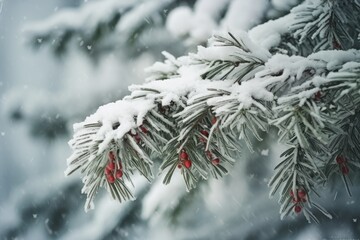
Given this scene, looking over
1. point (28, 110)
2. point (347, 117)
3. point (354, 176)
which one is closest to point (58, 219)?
point (28, 110)

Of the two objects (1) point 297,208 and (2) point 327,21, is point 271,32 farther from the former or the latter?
(1) point 297,208

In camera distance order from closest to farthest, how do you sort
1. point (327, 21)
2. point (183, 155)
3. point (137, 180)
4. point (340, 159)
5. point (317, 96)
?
point (317, 96) < point (183, 155) < point (340, 159) < point (327, 21) < point (137, 180)

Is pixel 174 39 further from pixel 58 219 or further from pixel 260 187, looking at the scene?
pixel 58 219

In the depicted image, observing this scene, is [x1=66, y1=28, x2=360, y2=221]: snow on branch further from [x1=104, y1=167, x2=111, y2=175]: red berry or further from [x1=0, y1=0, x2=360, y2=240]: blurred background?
[x1=0, y1=0, x2=360, y2=240]: blurred background

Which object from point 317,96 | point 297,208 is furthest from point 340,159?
point 317,96

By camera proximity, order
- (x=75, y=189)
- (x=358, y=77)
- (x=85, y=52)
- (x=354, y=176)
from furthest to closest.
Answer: (x=85, y=52) → (x=75, y=189) → (x=354, y=176) → (x=358, y=77)

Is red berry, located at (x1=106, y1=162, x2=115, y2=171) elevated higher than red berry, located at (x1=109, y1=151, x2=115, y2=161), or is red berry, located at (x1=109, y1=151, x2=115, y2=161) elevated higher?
red berry, located at (x1=109, y1=151, x2=115, y2=161)

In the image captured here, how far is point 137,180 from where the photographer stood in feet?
7.31

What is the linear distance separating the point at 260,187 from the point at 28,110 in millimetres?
1098

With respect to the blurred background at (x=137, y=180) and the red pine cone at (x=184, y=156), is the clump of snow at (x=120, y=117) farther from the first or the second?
the blurred background at (x=137, y=180)

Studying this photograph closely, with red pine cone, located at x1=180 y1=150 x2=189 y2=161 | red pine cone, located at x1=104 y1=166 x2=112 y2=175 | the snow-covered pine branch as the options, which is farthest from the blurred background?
red pine cone, located at x1=104 y1=166 x2=112 y2=175

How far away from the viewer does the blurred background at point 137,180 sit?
180 centimetres

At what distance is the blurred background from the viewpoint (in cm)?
180

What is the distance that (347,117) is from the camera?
960mm
